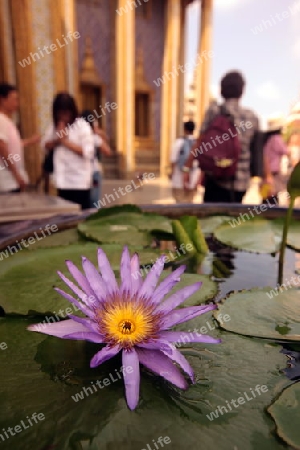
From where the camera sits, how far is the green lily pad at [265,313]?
0.40m

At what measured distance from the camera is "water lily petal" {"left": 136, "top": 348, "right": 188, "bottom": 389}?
294 millimetres

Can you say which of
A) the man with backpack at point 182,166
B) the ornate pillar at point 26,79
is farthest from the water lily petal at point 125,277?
the ornate pillar at point 26,79

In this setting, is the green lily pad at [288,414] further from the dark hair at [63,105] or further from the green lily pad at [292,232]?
the dark hair at [63,105]

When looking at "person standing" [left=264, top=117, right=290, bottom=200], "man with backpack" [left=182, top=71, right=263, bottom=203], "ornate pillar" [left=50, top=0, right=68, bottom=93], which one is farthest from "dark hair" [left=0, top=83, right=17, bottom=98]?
"ornate pillar" [left=50, top=0, right=68, bottom=93]

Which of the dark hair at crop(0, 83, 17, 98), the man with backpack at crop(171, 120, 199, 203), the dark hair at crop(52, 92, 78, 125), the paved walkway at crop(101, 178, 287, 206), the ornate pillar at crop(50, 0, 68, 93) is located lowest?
the paved walkway at crop(101, 178, 287, 206)

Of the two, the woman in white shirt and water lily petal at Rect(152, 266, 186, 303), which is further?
the woman in white shirt

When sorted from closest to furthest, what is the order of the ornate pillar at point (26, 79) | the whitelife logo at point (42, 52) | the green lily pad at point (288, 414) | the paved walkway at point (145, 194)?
the green lily pad at point (288, 414) < the ornate pillar at point (26, 79) < the whitelife logo at point (42, 52) < the paved walkway at point (145, 194)

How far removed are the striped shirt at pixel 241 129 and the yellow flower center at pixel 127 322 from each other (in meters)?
1.73

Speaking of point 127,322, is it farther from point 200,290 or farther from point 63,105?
point 63,105

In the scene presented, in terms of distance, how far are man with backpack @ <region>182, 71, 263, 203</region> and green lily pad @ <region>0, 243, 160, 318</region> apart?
137 cm

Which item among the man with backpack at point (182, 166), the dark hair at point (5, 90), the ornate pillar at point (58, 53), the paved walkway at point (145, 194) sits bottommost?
the paved walkway at point (145, 194)

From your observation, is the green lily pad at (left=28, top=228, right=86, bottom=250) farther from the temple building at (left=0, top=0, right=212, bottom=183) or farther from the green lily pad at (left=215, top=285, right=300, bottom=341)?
the temple building at (left=0, top=0, right=212, bottom=183)

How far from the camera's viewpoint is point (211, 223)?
90cm

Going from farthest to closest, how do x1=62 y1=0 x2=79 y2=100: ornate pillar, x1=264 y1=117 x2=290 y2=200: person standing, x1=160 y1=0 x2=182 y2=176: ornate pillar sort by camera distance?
x1=160 y1=0 x2=182 y2=176: ornate pillar
x1=62 y1=0 x2=79 y2=100: ornate pillar
x1=264 y1=117 x2=290 y2=200: person standing
